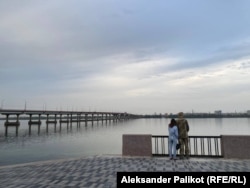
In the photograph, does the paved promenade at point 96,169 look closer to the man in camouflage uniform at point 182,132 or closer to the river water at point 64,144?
the man in camouflage uniform at point 182,132

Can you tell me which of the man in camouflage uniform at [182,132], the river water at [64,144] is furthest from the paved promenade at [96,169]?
the river water at [64,144]

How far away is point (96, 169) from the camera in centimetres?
1172

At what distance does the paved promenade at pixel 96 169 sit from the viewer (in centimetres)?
955

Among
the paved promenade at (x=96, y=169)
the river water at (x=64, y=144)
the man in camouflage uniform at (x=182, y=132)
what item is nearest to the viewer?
the paved promenade at (x=96, y=169)

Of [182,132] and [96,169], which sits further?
[182,132]

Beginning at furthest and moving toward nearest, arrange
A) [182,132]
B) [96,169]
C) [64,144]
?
1. [64,144]
2. [182,132]
3. [96,169]

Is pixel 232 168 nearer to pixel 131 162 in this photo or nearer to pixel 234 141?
pixel 234 141

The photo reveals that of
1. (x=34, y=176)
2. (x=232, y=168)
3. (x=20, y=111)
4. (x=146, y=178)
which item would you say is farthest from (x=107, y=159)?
(x=20, y=111)

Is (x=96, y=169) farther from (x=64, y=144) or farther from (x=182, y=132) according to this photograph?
(x=64, y=144)

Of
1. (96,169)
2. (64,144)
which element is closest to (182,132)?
(96,169)

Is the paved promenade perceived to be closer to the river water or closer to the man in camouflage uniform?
the man in camouflage uniform

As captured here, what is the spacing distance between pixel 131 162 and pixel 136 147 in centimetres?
188

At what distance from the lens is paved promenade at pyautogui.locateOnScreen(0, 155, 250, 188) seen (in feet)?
31.3

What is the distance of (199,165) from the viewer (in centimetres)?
1207
